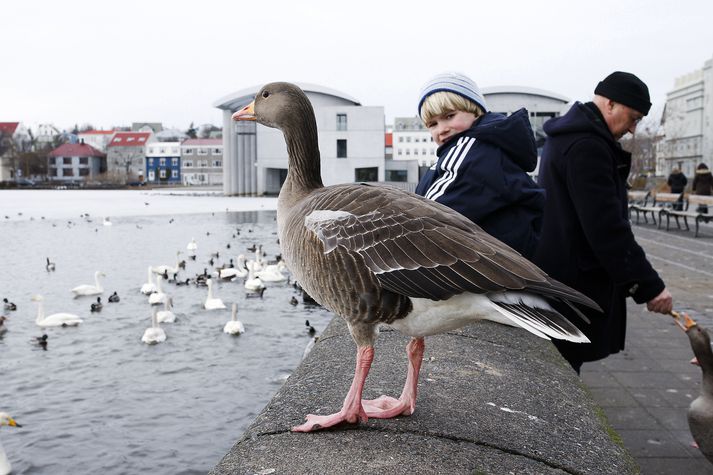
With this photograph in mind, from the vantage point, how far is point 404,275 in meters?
2.25

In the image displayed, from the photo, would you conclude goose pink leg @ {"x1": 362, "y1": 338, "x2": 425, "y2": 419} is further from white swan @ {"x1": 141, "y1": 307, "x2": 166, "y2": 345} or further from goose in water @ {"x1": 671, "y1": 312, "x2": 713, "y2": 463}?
white swan @ {"x1": 141, "y1": 307, "x2": 166, "y2": 345}

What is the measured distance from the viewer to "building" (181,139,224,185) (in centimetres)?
12356

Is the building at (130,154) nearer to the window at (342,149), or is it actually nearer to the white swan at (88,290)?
the window at (342,149)

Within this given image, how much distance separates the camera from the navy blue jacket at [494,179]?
347 centimetres

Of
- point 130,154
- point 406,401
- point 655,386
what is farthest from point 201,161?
point 406,401

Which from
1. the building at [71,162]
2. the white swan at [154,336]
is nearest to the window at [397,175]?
the white swan at [154,336]

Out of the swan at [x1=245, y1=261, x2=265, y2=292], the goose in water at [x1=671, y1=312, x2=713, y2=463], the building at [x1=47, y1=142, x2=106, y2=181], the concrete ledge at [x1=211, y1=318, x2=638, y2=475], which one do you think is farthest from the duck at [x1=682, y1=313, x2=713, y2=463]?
the building at [x1=47, y1=142, x2=106, y2=181]

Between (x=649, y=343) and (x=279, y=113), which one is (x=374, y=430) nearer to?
(x=279, y=113)

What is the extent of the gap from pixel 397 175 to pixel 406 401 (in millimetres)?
61339

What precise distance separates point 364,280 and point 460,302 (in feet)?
1.16

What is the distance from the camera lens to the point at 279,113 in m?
3.18

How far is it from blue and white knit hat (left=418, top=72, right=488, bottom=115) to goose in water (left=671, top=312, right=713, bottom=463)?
5.60ft

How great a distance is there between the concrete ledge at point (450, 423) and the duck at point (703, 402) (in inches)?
32.8

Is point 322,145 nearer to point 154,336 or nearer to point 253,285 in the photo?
point 253,285
